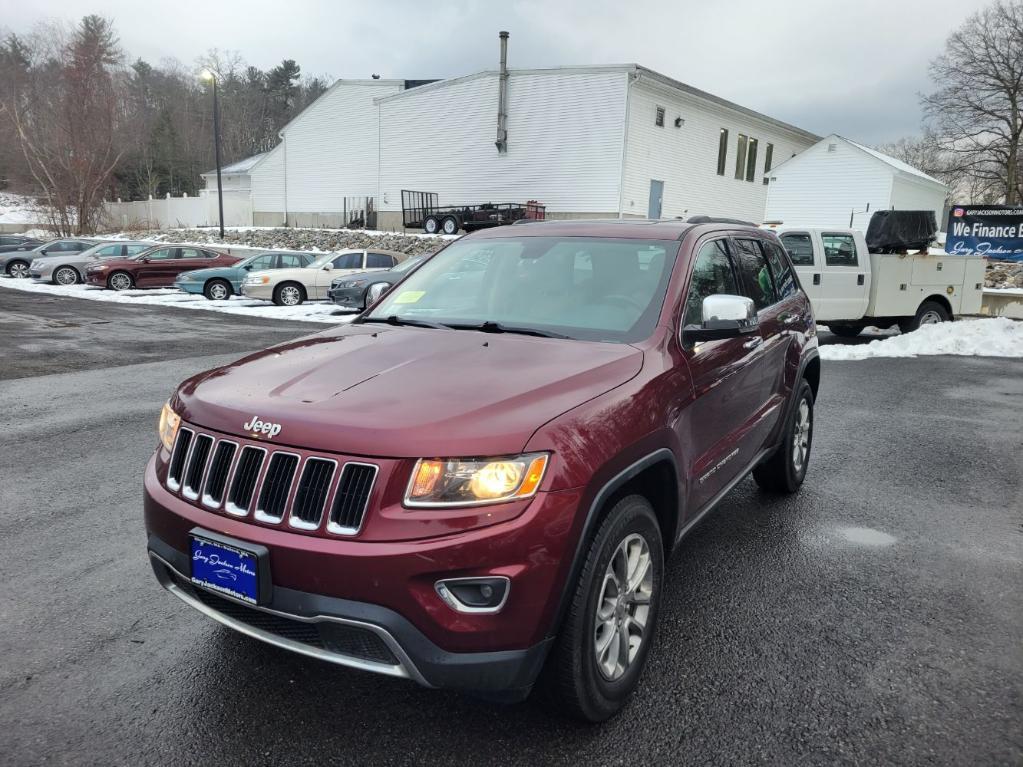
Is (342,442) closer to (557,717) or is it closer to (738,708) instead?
(557,717)

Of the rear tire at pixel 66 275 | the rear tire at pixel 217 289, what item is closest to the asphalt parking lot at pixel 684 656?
the rear tire at pixel 217 289

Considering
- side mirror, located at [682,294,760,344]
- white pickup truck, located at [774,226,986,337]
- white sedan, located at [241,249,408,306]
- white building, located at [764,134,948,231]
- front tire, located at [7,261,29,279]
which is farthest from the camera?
white building, located at [764,134,948,231]

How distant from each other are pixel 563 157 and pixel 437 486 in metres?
29.5

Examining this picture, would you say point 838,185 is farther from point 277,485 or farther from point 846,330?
point 277,485

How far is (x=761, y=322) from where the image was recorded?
4266 millimetres

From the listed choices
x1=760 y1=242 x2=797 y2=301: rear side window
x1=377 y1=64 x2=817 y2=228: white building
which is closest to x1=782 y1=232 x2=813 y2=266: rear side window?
→ x1=760 y1=242 x2=797 y2=301: rear side window

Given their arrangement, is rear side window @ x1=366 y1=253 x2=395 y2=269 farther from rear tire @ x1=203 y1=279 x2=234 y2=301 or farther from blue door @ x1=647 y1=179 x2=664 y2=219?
blue door @ x1=647 y1=179 x2=664 y2=219

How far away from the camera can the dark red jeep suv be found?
7.25ft

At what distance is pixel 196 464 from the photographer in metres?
2.59

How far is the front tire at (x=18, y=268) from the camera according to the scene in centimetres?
2945

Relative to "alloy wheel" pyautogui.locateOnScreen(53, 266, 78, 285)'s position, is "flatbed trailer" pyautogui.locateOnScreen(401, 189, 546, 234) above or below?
above

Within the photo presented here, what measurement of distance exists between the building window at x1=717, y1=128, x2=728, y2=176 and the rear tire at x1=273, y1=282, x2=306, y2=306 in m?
23.1

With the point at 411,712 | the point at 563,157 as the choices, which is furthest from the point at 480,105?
the point at 411,712

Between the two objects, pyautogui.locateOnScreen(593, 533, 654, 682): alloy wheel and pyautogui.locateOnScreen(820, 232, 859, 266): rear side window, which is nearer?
pyautogui.locateOnScreen(593, 533, 654, 682): alloy wheel
